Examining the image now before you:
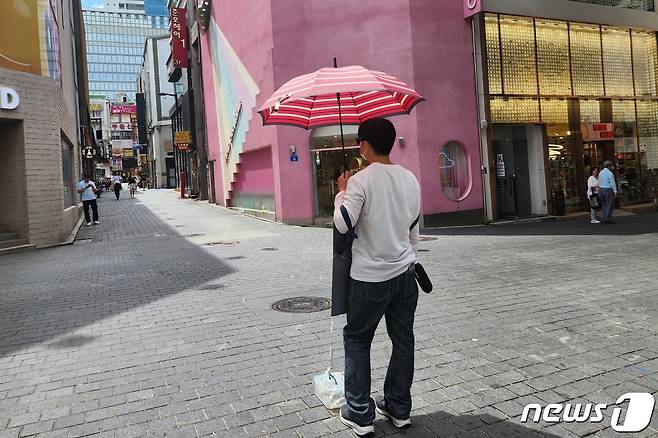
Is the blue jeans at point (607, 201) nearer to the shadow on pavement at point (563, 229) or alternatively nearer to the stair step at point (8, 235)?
the shadow on pavement at point (563, 229)

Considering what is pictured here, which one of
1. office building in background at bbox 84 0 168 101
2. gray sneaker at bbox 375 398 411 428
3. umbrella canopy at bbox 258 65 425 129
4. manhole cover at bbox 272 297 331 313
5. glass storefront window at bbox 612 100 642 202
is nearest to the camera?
gray sneaker at bbox 375 398 411 428

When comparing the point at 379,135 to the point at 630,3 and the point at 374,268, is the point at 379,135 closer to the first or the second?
the point at 374,268

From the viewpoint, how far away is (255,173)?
20.4 metres

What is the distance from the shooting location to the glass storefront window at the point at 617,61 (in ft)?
60.5

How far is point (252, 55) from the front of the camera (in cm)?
1859

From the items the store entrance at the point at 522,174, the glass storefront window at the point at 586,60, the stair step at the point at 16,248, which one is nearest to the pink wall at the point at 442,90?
the store entrance at the point at 522,174

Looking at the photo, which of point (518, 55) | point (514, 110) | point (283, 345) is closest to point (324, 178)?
point (514, 110)

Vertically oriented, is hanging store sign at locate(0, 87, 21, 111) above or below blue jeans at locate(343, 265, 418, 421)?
above

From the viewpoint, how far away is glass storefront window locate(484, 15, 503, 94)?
52.6 ft

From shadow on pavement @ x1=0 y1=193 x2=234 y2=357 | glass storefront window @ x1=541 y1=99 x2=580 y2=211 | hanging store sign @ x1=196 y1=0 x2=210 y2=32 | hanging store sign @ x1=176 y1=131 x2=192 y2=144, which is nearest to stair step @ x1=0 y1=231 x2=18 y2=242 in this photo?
shadow on pavement @ x1=0 y1=193 x2=234 y2=357

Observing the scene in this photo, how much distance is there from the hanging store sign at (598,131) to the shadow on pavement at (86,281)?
13621mm

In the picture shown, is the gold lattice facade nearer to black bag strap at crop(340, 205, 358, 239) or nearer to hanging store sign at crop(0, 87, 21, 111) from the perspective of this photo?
hanging store sign at crop(0, 87, 21, 111)

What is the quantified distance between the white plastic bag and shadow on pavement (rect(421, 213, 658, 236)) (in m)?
10.3

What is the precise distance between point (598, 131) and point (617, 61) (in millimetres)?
2794
